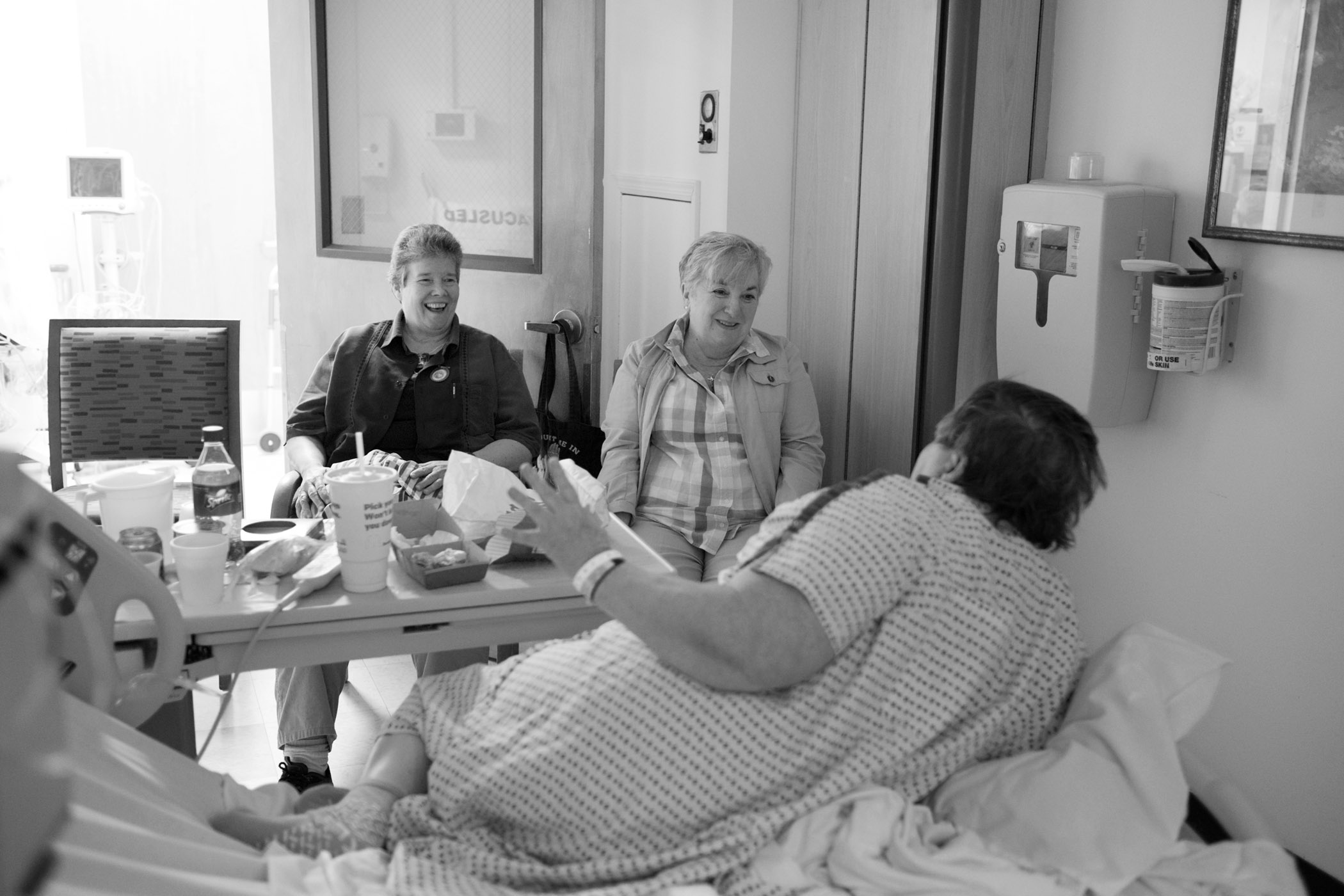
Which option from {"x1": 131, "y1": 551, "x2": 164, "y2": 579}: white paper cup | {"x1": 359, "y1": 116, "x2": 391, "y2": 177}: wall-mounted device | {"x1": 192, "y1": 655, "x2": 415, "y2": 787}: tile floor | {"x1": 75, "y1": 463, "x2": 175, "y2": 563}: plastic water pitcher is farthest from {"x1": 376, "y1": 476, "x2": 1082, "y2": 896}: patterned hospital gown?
{"x1": 359, "y1": 116, "x2": 391, "y2": 177}: wall-mounted device


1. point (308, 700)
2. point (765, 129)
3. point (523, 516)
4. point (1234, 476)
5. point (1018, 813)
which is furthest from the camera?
point (765, 129)

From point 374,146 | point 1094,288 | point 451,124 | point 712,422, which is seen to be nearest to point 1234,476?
point 1094,288

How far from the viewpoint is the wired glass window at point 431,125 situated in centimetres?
377

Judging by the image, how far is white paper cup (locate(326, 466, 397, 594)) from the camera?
5.83 feet

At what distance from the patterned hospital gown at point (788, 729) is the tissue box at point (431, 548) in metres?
0.42

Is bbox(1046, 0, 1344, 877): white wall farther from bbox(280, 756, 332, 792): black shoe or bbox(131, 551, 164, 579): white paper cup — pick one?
bbox(131, 551, 164, 579): white paper cup

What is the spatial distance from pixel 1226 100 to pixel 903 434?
102 cm

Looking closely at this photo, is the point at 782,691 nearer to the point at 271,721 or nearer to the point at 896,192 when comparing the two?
the point at 896,192

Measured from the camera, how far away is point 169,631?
165 cm

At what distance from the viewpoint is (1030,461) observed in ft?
4.85

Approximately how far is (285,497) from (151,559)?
98cm

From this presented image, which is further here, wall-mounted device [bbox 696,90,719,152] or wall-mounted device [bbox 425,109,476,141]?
wall-mounted device [bbox 425,109,476,141]

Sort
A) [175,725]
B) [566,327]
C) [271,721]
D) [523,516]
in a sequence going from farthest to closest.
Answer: [566,327]
[271,721]
[523,516]
[175,725]

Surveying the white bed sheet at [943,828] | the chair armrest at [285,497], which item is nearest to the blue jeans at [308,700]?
the chair armrest at [285,497]
